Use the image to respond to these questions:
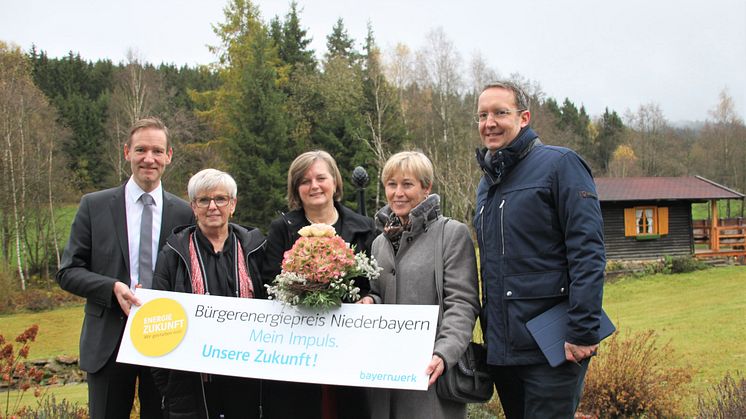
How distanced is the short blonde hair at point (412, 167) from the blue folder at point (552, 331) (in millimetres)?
1080

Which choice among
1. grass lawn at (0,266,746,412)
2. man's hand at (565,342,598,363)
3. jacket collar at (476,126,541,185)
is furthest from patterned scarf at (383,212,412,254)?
A: grass lawn at (0,266,746,412)

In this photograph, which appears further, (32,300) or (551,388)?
(32,300)

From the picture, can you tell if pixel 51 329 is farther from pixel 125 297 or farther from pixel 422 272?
pixel 422 272

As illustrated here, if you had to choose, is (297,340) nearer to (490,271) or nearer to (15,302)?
(490,271)

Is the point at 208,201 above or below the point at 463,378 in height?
above

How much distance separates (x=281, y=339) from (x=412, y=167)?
4.59 feet

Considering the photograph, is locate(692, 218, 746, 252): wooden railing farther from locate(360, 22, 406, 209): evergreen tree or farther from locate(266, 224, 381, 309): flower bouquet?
locate(266, 224, 381, 309): flower bouquet

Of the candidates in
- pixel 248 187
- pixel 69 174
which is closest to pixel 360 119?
pixel 248 187

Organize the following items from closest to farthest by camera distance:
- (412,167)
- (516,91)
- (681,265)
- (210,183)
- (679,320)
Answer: (516,91) < (412,167) < (210,183) < (679,320) < (681,265)

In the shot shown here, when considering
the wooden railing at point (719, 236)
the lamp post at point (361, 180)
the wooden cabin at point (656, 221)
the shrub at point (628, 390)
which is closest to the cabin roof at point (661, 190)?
the wooden cabin at point (656, 221)

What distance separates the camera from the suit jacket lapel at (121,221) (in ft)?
13.3

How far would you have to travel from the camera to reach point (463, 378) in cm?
349

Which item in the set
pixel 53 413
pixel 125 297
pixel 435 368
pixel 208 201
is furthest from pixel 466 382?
pixel 53 413

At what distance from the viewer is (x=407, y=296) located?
145 inches
